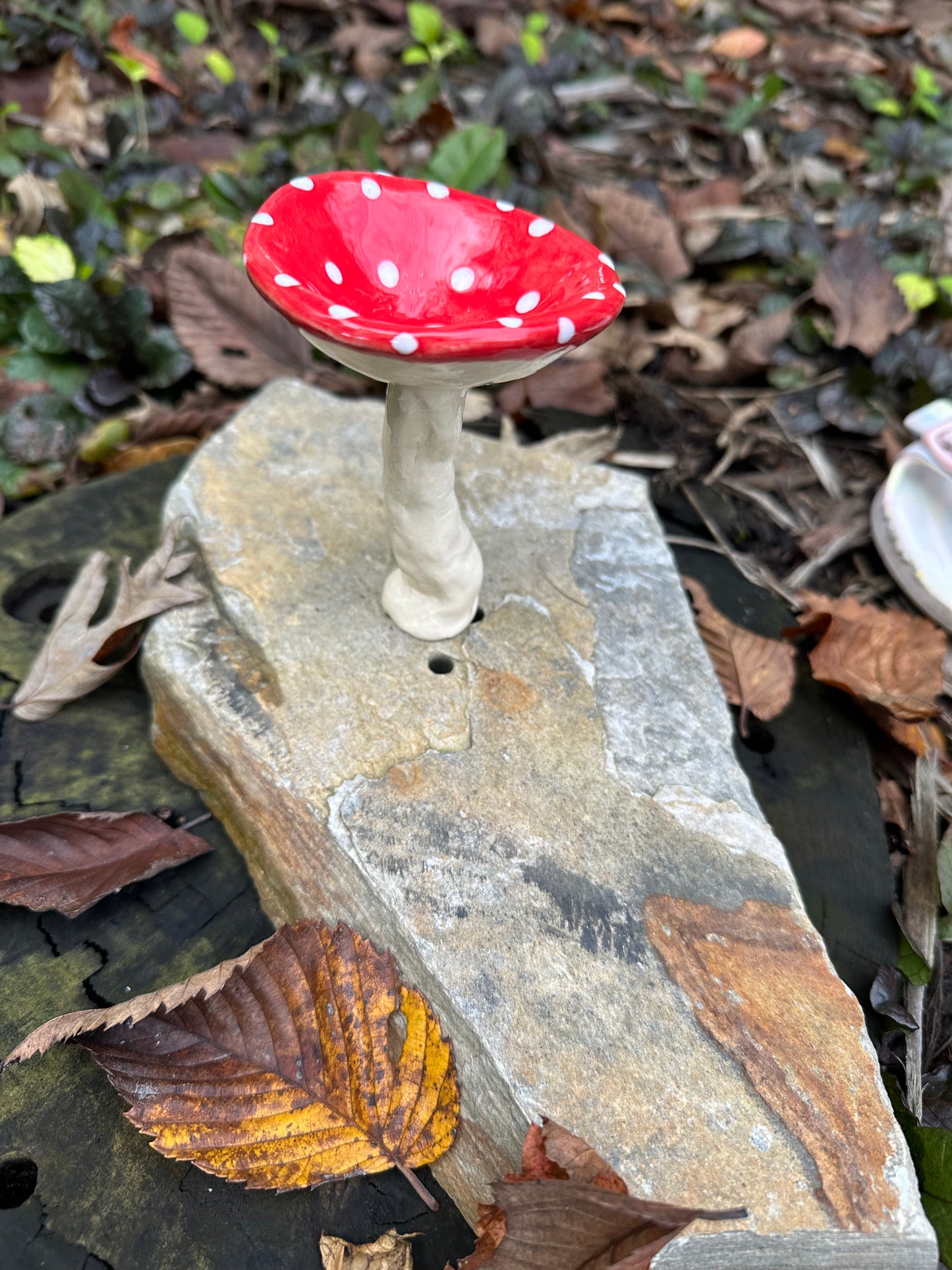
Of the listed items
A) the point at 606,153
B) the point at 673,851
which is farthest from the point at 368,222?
the point at 606,153

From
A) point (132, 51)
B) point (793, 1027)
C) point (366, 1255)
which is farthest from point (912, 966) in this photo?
point (132, 51)

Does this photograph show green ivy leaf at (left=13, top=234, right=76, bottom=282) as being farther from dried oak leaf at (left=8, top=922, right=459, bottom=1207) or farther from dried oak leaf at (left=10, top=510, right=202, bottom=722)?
dried oak leaf at (left=8, top=922, right=459, bottom=1207)

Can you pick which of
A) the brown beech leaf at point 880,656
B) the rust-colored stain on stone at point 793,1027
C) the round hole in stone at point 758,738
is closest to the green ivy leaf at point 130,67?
the brown beech leaf at point 880,656

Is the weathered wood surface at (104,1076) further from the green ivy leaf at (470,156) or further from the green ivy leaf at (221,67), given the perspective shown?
the green ivy leaf at (221,67)

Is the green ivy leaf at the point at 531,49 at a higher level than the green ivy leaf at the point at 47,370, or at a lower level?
higher

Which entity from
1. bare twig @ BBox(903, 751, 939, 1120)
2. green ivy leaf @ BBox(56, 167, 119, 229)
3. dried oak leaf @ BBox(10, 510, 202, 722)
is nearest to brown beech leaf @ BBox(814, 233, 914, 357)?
bare twig @ BBox(903, 751, 939, 1120)

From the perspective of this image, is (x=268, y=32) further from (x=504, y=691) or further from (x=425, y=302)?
(x=504, y=691)

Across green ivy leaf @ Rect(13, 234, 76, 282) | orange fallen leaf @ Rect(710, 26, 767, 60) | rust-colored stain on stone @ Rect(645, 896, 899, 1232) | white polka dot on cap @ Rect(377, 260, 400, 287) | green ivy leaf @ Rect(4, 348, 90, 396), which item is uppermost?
white polka dot on cap @ Rect(377, 260, 400, 287)
